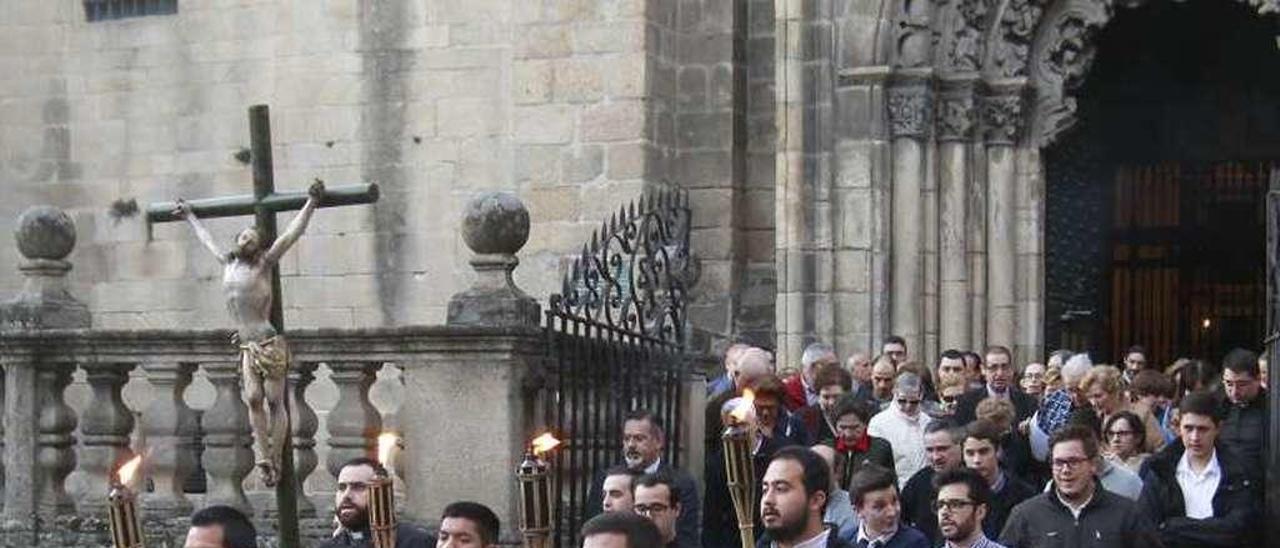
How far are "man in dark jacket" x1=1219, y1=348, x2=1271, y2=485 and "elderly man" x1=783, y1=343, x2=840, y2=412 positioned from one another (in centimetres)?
209

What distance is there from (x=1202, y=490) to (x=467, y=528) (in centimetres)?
383

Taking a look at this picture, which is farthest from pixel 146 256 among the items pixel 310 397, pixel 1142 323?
pixel 1142 323

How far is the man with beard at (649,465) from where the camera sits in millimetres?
10734

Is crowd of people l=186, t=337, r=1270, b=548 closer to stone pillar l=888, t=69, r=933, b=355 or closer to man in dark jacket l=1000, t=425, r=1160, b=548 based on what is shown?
man in dark jacket l=1000, t=425, r=1160, b=548

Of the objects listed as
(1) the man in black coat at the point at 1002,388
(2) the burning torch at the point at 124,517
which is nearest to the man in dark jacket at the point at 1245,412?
(1) the man in black coat at the point at 1002,388

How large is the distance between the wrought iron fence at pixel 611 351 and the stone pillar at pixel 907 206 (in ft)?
13.0

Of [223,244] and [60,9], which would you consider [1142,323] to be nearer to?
[223,244]

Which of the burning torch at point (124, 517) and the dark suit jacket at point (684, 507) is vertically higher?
the burning torch at point (124, 517)

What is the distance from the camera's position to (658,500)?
962 cm

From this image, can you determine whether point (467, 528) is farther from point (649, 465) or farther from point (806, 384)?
point (806, 384)

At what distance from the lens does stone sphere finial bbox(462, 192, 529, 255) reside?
11695mm

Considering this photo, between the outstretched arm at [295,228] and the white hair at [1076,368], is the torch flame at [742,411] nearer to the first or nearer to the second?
the outstretched arm at [295,228]

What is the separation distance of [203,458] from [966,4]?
6.95m

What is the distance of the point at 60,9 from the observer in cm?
2045
